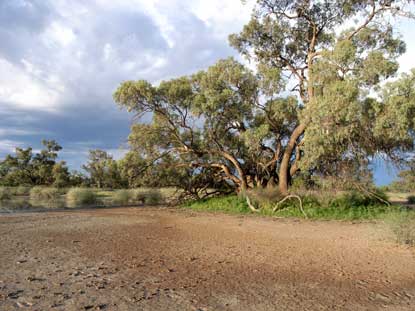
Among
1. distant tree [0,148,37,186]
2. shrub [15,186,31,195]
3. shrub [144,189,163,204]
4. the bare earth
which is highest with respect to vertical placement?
distant tree [0,148,37,186]

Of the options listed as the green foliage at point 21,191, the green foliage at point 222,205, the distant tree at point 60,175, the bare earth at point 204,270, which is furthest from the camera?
the distant tree at point 60,175

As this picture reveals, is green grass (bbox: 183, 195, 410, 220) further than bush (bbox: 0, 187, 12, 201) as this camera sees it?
No

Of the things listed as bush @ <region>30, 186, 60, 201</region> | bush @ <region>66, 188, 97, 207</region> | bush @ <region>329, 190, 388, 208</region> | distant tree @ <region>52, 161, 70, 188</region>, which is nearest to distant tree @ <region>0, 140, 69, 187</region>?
distant tree @ <region>52, 161, 70, 188</region>

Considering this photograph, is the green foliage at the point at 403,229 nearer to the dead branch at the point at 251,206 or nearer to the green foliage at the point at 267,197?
the green foliage at the point at 267,197

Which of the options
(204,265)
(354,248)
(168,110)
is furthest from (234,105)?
(204,265)

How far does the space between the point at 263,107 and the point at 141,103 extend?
21.6 ft

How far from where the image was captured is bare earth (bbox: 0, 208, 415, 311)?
176 inches

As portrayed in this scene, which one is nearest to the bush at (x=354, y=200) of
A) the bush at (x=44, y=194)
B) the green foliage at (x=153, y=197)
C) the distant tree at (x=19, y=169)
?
the green foliage at (x=153, y=197)

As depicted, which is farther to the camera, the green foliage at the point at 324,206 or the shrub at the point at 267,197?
the shrub at the point at 267,197

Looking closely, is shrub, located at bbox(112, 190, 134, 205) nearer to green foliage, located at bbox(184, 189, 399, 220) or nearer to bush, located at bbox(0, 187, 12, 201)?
bush, located at bbox(0, 187, 12, 201)

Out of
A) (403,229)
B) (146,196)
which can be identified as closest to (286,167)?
(403,229)

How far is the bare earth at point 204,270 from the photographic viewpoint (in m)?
4.46

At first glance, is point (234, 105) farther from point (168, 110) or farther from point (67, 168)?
point (67, 168)

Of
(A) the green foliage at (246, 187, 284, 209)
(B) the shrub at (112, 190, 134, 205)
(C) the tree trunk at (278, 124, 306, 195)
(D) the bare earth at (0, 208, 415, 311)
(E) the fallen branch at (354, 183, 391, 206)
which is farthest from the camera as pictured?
(B) the shrub at (112, 190, 134, 205)
